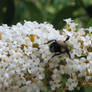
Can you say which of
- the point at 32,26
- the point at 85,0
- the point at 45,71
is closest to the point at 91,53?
the point at 45,71

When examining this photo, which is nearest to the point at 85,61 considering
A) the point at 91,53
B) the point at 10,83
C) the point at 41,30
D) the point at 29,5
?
the point at 91,53

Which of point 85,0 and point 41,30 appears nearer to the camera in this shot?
point 41,30

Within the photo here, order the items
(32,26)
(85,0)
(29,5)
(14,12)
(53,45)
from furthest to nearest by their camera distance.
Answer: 1. (29,5)
2. (14,12)
3. (85,0)
4. (32,26)
5. (53,45)

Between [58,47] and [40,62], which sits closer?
[58,47]

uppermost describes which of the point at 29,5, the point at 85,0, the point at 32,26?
the point at 29,5

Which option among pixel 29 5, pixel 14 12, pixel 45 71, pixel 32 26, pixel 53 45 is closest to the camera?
pixel 53 45

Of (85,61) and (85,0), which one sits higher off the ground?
(85,0)

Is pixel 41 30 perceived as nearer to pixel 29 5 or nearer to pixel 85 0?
pixel 85 0
